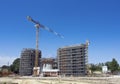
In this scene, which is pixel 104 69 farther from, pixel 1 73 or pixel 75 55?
pixel 1 73

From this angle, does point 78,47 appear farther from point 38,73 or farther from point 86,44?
point 38,73

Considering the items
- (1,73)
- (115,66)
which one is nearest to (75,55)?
(115,66)

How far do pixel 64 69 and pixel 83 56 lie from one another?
21664 mm

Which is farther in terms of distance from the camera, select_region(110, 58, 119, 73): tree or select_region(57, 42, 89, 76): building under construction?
select_region(110, 58, 119, 73): tree

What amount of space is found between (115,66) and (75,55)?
32.3 metres

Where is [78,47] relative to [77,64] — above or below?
above

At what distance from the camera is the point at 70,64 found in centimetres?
19650

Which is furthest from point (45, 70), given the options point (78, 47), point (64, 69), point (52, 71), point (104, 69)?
point (104, 69)

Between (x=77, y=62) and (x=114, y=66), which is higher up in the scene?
(x=77, y=62)

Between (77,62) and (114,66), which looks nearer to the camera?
(114,66)

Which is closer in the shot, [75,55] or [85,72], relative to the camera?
[85,72]

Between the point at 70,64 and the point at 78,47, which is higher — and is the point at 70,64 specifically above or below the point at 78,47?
below

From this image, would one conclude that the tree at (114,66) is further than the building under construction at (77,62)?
Yes

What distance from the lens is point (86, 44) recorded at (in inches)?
7633
